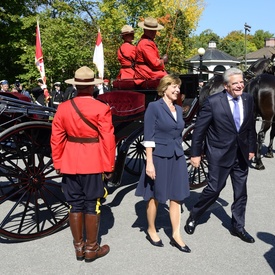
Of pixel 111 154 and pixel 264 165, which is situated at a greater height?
pixel 111 154

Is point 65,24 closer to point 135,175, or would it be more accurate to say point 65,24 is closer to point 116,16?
point 116,16

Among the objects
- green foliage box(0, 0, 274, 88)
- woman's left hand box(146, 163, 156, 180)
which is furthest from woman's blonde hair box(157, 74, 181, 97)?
green foliage box(0, 0, 274, 88)

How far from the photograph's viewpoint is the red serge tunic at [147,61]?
5152mm

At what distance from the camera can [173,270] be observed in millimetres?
3215

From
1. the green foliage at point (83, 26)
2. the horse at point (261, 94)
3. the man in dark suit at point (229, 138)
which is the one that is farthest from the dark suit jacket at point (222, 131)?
the green foliage at point (83, 26)

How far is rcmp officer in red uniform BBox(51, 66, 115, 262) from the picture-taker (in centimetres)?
324

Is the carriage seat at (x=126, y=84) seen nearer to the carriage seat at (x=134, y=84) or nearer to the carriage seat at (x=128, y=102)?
the carriage seat at (x=134, y=84)

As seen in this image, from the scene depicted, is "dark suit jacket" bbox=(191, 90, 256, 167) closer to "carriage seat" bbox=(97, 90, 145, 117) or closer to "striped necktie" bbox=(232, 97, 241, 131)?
"striped necktie" bbox=(232, 97, 241, 131)

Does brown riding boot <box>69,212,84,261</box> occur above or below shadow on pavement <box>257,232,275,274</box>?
above

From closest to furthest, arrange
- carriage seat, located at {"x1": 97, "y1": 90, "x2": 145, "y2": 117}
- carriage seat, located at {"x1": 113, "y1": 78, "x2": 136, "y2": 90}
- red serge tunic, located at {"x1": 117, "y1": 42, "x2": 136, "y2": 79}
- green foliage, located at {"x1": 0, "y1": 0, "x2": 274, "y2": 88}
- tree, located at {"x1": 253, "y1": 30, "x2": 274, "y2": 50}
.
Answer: carriage seat, located at {"x1": 97, "y1": 90, "x2": 145, "y2": 117}, carriage seat, located at {"x1": 113, "y1": 78, "x2": 136, "y2": 90}, red serge tunic, located at {"x1": 117, "y1": 42, "x2": 136, "y2": 79}, green foliage, located at {"x1": 0, "y1": 0, "x2": 274, "y2": 88}, tree, located at {"x1": 253, "y1": 30, "x2": 274, "y2": 50}

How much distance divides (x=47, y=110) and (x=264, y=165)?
4.89 metres

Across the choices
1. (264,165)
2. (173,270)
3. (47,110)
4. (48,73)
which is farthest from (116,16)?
(173,270)

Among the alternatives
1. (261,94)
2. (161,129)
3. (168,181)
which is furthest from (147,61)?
(261,94)

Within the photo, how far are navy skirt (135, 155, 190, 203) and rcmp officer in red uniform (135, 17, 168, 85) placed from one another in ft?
6.59
